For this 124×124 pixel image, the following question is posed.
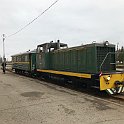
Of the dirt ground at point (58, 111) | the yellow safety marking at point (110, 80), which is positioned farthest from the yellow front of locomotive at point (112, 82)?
the dirt ground at point (58, 111)

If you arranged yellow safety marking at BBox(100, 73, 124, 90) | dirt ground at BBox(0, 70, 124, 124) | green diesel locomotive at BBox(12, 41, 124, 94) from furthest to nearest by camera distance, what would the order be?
green diesel locomotive at BBox(12, 41, 124, 94) < yellow safety marking at BBox(100, 73, 124, 90) < dirt ground at BBox(0, 70, 124, 124)

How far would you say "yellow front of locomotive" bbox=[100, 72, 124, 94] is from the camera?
Answer: 1134cm

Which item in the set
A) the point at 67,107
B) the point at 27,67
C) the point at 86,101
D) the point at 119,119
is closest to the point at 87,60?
the point at 86,101

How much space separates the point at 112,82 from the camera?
1159cm

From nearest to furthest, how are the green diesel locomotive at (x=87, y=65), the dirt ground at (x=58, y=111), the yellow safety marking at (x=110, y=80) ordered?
the dirt ground at (x=58, y=111)
the yellow safety marking at (x=110, y=80)
the green diesel locomotive at (x=87, y=65)

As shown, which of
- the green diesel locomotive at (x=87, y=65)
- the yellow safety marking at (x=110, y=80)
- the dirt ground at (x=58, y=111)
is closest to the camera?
the dirt ground at (x=58, y=111)

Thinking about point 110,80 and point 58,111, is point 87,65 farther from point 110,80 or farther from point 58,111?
point 58,111

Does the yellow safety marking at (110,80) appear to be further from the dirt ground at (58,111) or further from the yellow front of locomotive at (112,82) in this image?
the dirt ground at (58,111)

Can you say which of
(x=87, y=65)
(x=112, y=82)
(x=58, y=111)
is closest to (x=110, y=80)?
(x=112, y=82)

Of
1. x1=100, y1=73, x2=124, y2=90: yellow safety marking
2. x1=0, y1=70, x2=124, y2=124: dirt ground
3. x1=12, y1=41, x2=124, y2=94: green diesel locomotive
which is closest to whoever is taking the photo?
x1=0, y1=70, x2=124, y2=124: dirt ground

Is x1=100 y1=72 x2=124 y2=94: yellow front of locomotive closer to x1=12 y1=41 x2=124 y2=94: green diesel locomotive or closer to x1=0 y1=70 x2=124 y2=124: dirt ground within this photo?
x1=12 y1=41 x2=124 y2=94: green diesel locomotive

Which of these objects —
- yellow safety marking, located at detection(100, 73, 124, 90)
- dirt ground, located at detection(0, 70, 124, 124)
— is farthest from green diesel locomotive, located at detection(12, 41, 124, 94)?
dirt ground, located at detection(0, 70, 124, 124)

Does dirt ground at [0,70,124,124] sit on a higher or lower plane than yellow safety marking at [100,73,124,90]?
lower

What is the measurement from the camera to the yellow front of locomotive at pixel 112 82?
11336 mm
